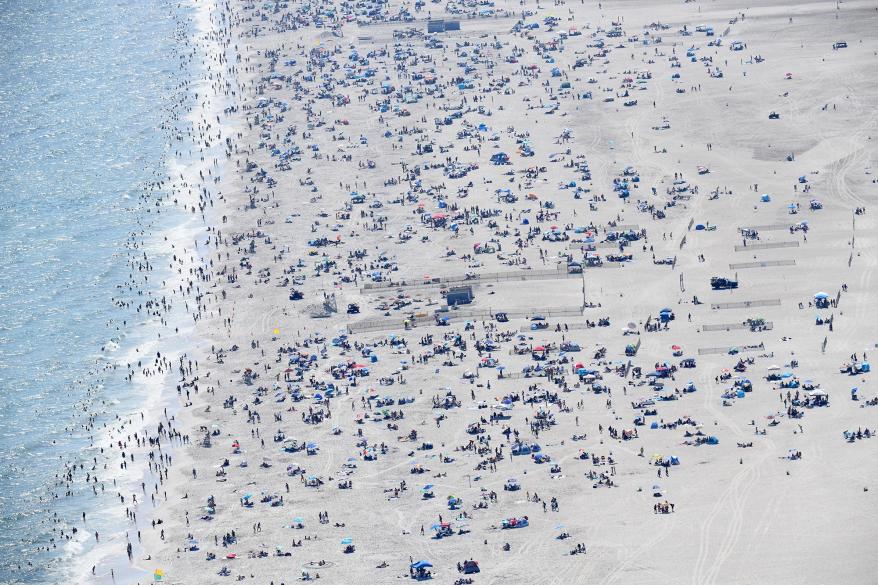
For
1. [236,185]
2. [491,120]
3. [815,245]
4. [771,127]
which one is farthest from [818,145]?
[236,185]

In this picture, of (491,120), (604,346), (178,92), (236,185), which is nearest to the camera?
(604,346)

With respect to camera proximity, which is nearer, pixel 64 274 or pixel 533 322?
pixel 533 322

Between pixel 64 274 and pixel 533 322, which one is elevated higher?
pixel 533 322

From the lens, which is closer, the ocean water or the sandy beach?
the sandy beach

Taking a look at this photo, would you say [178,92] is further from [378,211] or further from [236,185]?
[378,211]
